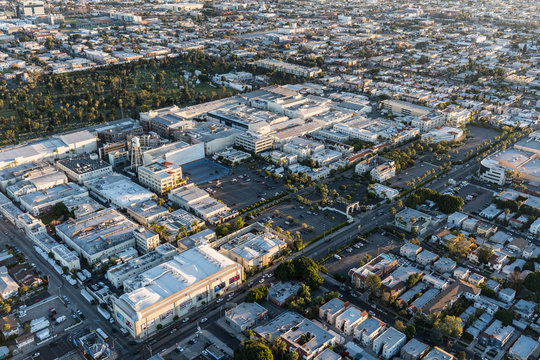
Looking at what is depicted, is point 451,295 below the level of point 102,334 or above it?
above

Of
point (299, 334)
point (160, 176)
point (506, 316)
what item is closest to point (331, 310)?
point (299, 334)

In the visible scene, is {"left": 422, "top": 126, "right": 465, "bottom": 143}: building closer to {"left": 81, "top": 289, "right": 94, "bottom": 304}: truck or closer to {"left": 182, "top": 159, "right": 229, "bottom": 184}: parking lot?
{"left": 182, "top": 159, "right": 229, "bottom": 184}: parking lot

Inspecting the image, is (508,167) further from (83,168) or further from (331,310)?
(83,168)

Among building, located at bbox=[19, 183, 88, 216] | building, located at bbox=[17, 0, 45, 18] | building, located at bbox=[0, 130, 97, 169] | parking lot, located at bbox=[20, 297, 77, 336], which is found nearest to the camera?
parking lot, located at bbox=[20, 297, 77, 336]

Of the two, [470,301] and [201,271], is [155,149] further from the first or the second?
[470,301]

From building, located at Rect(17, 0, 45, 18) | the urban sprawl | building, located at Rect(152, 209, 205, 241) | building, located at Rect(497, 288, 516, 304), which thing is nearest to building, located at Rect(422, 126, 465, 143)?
the urban sprawl

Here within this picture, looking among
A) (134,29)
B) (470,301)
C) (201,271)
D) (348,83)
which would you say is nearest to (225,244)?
(201,271)
